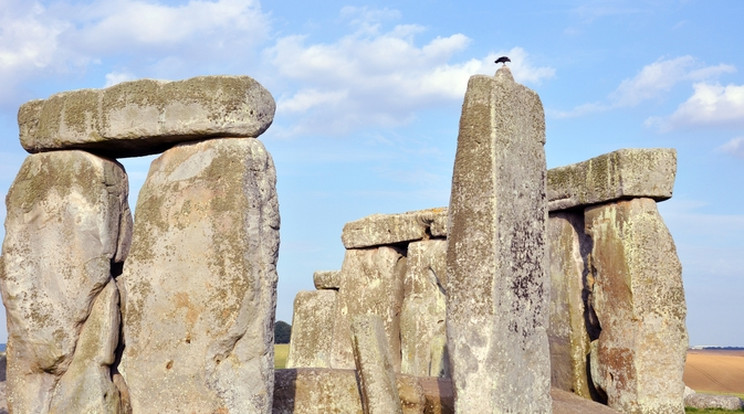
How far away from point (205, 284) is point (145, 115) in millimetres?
1457

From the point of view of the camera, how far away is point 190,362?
7000mm

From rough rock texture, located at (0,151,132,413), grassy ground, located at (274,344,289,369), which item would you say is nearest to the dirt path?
grassy ground, located at (274,344,289,369)

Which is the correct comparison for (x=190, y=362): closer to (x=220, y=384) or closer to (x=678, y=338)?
(x=220, y=384)

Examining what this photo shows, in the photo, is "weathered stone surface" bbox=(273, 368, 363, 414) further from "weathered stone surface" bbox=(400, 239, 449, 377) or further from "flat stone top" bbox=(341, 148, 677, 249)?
"weathered stone surface" bbox=(400, 239, 449, 377)

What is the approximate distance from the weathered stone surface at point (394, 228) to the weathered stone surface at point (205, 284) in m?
6.84

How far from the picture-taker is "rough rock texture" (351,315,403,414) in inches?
330

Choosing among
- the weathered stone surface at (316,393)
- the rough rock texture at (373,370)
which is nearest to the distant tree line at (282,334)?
the weathered stone surface at (316,393)

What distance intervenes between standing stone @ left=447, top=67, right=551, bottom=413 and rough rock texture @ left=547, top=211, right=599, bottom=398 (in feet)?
13.3

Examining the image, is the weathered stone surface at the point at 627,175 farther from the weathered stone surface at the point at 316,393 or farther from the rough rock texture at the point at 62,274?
the rough rock texture at the point at 62,274

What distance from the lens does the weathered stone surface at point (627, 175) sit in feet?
35.7

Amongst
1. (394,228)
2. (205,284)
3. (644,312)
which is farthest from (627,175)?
(205,284)

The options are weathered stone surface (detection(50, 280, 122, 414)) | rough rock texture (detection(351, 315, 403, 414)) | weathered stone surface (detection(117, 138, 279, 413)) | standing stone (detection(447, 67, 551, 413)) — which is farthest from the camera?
rough rock texture (detection(351, 315, 403, 414))

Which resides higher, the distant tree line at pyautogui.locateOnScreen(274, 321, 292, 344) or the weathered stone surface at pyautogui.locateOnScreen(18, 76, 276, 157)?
the weathered stone surface at pyautogui.locateOnScreen(18, 76, 276, 157)

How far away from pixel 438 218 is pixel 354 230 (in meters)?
1.76
